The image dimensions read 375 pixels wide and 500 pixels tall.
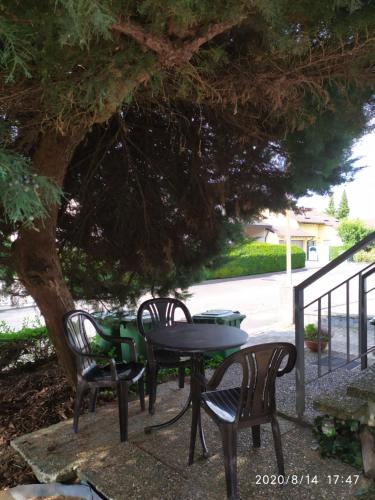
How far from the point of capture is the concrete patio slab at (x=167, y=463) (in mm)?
2166

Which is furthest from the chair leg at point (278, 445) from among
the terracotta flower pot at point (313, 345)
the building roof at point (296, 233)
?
the building roof at point (296, 233)

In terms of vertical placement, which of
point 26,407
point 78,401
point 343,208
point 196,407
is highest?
point 343,208

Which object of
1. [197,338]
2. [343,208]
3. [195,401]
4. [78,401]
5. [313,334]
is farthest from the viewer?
[343,208]

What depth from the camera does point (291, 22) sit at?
2074 millimetres

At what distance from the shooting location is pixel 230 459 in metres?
2.05

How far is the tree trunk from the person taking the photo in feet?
10.5

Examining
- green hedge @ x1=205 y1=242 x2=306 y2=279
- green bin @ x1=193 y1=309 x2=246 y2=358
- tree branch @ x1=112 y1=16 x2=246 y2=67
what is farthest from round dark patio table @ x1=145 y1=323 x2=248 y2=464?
green hedge @ x1=205 y1=242 x2=306 y2=279

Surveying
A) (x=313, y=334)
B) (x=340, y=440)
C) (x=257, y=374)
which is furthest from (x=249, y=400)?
(x=313, y=334)

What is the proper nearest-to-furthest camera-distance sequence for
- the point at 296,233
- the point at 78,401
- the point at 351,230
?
the point at 78,401 < the point at 296,233 < the point at 351,230

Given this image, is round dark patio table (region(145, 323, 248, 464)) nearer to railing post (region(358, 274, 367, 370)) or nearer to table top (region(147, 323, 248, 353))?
table top (region(147, 323, 248, 353))

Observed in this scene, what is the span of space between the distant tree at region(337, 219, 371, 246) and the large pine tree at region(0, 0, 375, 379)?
36554 millimetres

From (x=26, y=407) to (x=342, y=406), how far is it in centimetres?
305

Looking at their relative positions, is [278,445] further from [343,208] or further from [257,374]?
[343,208]

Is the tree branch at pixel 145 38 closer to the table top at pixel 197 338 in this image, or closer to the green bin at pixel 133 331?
the table top at pixel 197 338
